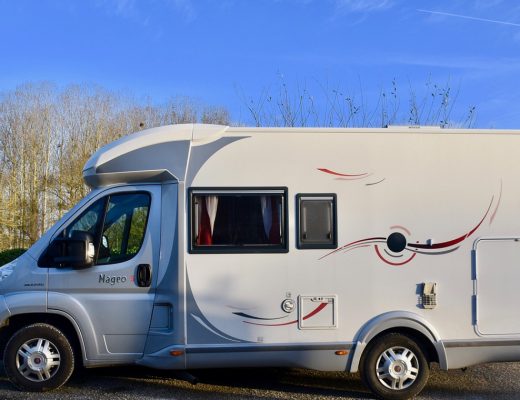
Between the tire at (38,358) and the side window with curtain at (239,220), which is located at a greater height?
the side window with curtain at (239,220)

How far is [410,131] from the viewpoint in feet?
19.1

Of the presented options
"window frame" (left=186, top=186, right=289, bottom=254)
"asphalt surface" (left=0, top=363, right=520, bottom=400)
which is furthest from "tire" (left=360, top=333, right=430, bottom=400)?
"window frame" (left=186, top=186, right=289, bottom=254)

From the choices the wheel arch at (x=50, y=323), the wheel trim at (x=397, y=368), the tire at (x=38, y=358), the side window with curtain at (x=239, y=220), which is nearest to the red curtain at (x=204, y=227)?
the side window with curtain at (x=239, y=220)

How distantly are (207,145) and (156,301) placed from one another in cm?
175

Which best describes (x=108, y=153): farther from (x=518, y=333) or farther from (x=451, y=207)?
(x=518, y=333)

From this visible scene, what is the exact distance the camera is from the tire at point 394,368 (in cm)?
566

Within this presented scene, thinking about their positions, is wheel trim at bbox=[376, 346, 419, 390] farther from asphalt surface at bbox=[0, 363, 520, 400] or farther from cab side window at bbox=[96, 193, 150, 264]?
cab side window at bbox=[96, 193, 150, 264]

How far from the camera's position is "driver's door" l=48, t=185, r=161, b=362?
5.55m

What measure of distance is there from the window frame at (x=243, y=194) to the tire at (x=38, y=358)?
1758mm

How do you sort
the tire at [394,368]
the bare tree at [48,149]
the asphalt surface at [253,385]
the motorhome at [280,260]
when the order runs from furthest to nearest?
the bare tree at [48,149], the asphalt surface at [253,385], the tire at [394,368], the motorhome at [280,260]

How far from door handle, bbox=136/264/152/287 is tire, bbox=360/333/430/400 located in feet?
8.05

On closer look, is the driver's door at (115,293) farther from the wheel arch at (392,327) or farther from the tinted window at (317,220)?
the wheel arch at (392,327)

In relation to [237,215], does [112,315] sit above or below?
below

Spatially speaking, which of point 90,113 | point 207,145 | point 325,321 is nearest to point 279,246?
point 325,321
